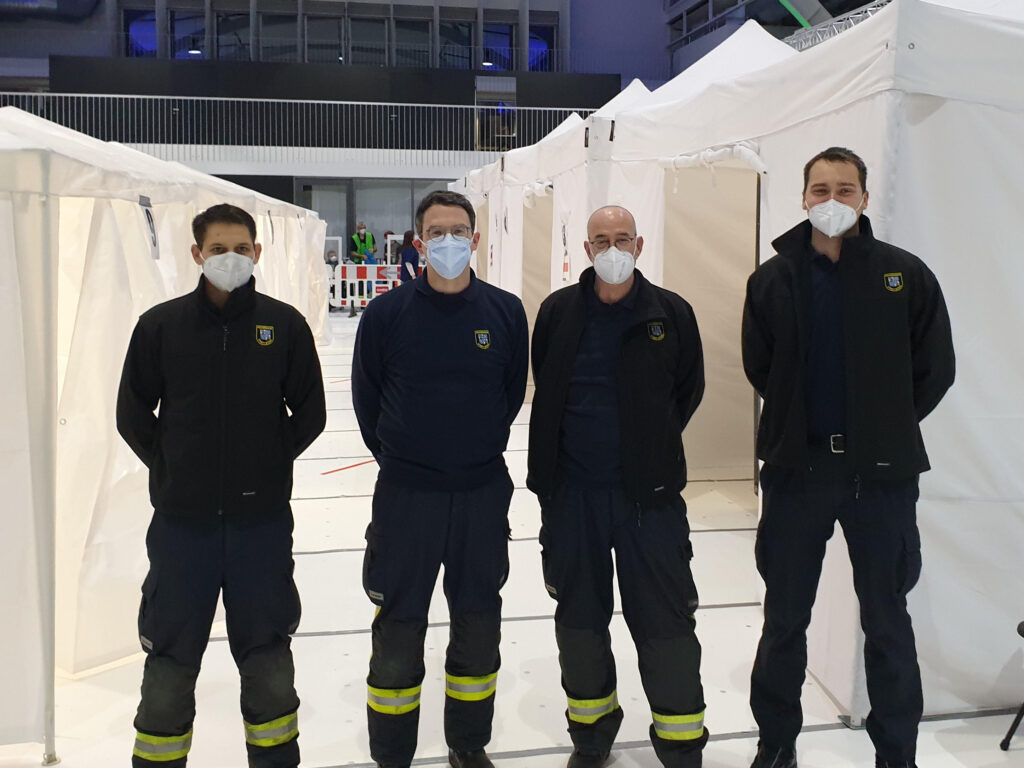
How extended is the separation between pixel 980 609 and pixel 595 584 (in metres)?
1.27

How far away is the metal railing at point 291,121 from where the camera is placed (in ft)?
57.1

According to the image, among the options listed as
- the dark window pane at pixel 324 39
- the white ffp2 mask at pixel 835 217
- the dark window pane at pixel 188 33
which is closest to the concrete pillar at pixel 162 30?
the dark window pane at pixel 188 33

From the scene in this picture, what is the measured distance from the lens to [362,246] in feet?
56.9

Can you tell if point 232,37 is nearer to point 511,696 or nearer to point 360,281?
point 360,281

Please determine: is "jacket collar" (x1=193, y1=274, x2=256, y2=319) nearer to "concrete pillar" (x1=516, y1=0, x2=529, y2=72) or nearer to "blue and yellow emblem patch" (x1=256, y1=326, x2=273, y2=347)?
"blue and yellow emblem patch" (x1=256, y1=326, x2=273, y2=347)

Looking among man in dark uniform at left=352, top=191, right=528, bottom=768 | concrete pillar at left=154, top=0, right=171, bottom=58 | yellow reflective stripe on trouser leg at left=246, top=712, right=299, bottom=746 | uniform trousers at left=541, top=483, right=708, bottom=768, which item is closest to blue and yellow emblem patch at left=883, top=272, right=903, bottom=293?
uniform trousers at left=541, top=483, right=708, bottom=768

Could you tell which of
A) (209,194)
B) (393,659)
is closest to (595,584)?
(393,659)

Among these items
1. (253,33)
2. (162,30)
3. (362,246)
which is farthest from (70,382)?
(162,30)

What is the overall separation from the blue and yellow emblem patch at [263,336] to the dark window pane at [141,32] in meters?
22.0

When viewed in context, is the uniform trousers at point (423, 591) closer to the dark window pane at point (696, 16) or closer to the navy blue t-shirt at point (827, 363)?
the navy blue t-shirt at point (827, 363)

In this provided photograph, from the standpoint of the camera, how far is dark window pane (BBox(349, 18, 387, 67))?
21672 mm

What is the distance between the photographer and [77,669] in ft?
10.0

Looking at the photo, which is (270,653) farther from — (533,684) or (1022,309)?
(1022,309)

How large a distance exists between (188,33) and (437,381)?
864 inches
